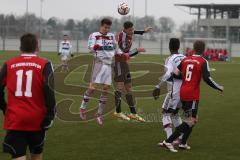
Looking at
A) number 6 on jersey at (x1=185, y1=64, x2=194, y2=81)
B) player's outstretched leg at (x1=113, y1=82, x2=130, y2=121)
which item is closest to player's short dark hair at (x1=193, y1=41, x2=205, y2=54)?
number 6 on jersey at (x1=185, y1=64, x2=194, y2=81)

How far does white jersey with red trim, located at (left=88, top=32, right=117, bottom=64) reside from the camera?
1249 centimetres

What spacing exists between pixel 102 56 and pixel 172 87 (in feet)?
10.8

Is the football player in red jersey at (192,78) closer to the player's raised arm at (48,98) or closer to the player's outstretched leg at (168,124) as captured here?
the player's outstretched leg at (168,124)

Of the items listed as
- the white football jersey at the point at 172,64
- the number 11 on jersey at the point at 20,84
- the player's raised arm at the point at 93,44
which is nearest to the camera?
the number 11 on jersey at the point at 20,84

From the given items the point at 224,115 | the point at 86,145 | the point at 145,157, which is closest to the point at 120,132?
the point at 86,145

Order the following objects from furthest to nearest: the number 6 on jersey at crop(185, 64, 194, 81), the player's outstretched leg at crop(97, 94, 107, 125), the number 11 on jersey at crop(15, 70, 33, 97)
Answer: the player's outstretched leg at crop(97, 94, 107, 125) < the number 6 on jersey at crop(185, 64, 194, 81) < the number 11 on jersey at crop(15, 70, 33, 97)

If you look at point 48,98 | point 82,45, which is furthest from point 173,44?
point 82,45

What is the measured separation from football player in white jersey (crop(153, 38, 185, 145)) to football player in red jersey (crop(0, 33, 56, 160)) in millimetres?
3629

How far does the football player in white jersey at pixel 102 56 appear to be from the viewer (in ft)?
41.0

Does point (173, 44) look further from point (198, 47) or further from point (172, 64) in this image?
point (198, 47)

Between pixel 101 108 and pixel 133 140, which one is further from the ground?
pixel 101 108

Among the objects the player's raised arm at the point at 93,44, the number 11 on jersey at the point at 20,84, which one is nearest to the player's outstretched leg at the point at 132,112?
the player's raised arm at the point at 93,44

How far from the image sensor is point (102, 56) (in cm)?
1266

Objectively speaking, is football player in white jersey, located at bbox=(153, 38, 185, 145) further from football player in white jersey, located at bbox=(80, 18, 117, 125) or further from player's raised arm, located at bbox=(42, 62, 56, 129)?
player's raised arm, located at bbox=(42, 62, 56, 129)
